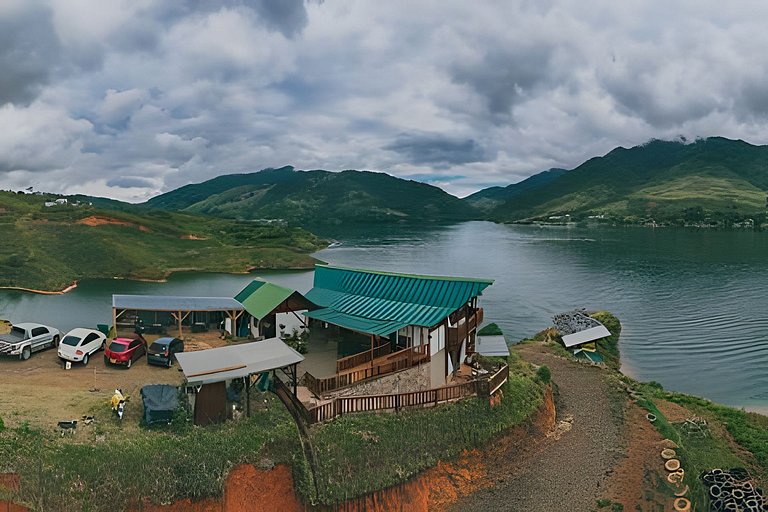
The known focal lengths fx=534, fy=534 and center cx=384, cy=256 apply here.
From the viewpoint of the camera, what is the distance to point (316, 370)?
2189 centimetres

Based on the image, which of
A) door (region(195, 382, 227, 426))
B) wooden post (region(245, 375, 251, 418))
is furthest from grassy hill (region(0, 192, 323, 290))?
wooden post (region(245, 375, 251, 418))

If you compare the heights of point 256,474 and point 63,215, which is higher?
point 63,215

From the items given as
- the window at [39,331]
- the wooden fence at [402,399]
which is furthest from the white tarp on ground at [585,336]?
the window at [39,331]

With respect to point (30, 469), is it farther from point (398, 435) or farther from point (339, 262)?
point (339, 262)

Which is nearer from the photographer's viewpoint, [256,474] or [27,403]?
[256,474]

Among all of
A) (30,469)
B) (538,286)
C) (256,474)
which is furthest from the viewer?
(538,286)

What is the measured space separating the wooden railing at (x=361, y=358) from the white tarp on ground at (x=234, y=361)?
8.58 ft

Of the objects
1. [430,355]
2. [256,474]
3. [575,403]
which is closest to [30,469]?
→ [256,474]

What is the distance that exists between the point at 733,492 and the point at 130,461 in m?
18.5

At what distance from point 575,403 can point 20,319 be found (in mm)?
43668

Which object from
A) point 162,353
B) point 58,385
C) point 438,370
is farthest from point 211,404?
point 438,370

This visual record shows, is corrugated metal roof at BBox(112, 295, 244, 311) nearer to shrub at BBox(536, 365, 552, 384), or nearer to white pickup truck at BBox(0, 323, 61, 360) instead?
white pickup truck at BBox(0, 323, 61, 360)

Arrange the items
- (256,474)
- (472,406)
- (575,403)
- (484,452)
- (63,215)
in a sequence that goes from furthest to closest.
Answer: (63,215) < (575,403) < (472,406) < (484,452) < (256,474)

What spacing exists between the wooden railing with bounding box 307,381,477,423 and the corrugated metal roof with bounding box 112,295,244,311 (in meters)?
11.2
